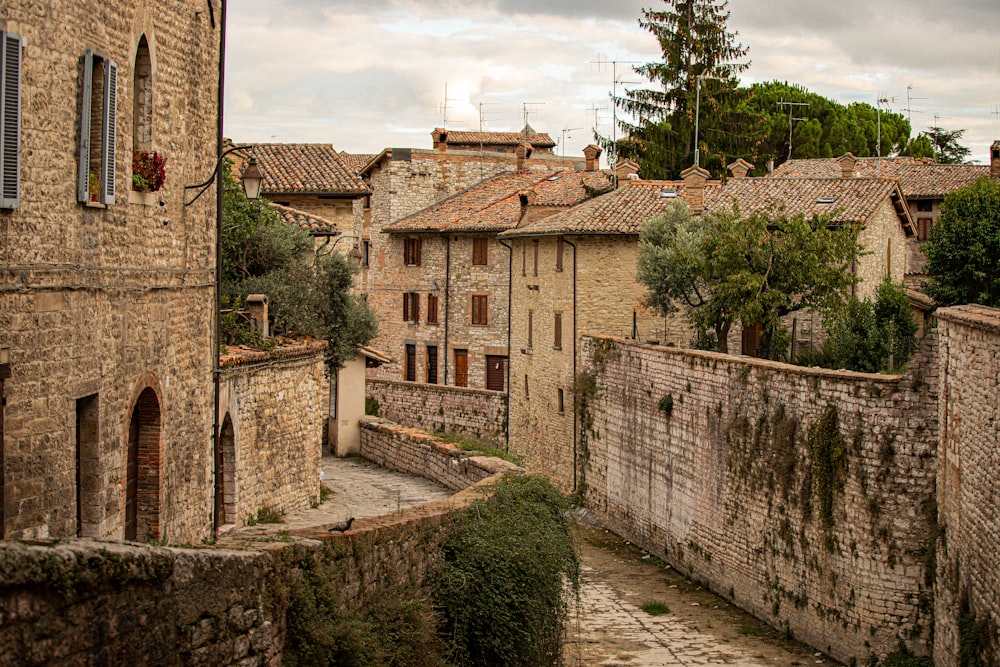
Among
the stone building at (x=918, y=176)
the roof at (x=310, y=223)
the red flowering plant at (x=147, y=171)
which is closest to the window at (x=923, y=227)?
the stone building at (x=918, y=176)

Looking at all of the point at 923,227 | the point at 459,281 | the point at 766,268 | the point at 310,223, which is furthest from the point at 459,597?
the point at 923,227

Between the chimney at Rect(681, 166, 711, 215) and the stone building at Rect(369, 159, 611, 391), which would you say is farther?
the stone building at Rect(369, 159, 611, 391)

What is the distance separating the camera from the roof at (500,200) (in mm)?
49031

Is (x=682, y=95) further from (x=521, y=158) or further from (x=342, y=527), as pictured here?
(x=342, y=527)

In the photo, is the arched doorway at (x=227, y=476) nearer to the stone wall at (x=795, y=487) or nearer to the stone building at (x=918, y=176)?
the stone wall at (x=795, y=487)

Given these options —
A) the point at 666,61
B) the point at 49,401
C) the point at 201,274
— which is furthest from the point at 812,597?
the point at 666,61

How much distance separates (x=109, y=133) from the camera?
11.8 m

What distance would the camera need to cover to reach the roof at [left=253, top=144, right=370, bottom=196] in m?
42.2

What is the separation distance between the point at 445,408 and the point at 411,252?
503 inches

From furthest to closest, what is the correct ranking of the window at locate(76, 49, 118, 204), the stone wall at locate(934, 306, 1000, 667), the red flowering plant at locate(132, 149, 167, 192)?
the stone wall at locate(934, 306, 1000, 667)
the red flowering plant at locate(132, 149, 167, 192)
the window at locate(76, 49, 118, 204)

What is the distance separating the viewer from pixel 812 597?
2127 cm

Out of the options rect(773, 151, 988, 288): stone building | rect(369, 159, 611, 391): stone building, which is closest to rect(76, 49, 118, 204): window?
rect(369, 159, 611, 391): stone building

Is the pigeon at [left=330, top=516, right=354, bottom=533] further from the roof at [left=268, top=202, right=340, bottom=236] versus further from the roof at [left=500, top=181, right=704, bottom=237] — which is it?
the roof at [left=500, top=181, right=704, bottom=237]

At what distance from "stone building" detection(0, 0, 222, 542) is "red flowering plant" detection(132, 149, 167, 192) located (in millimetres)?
129
